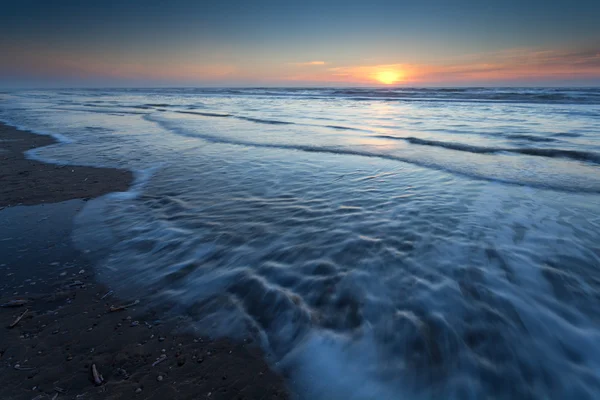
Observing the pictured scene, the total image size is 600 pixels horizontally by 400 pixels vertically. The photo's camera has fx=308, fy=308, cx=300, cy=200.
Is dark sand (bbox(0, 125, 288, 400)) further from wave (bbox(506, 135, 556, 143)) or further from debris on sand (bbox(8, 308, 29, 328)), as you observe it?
wave (bbox(506, 135, 556, 143))

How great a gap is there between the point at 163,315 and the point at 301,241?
6.99ft

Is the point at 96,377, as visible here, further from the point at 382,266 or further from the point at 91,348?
the point at 382,266

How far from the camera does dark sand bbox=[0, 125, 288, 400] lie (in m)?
2.44

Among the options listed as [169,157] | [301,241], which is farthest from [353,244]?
[169,157]

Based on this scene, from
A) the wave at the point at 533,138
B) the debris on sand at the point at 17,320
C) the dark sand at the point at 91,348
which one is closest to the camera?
the dark sand at the point at 91,348

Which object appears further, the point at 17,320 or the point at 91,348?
the point at 17,320

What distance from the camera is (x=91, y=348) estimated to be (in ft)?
9.12

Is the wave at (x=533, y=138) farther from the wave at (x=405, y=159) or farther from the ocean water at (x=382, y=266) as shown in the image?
the ocean water at (x=382, y=266)

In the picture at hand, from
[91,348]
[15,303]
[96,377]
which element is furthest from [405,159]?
[15,303]

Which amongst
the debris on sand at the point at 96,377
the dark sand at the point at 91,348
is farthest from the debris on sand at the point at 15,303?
the debris on sand at the point at 96,377

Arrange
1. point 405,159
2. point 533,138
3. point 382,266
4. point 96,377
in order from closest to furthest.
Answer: point 96,377 < point 382,266 < point 405,159 < point 533,138

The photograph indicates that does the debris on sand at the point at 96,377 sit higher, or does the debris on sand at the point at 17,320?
the debris on sand at the point at 17,320

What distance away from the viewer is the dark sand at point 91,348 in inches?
95.9

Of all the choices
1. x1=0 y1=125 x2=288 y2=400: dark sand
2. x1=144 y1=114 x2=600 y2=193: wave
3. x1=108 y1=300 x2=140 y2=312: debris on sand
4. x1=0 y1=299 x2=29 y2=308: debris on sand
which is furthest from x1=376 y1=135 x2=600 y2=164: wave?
x1=0 y1=299 x2=29 y2=308: debris on sand
